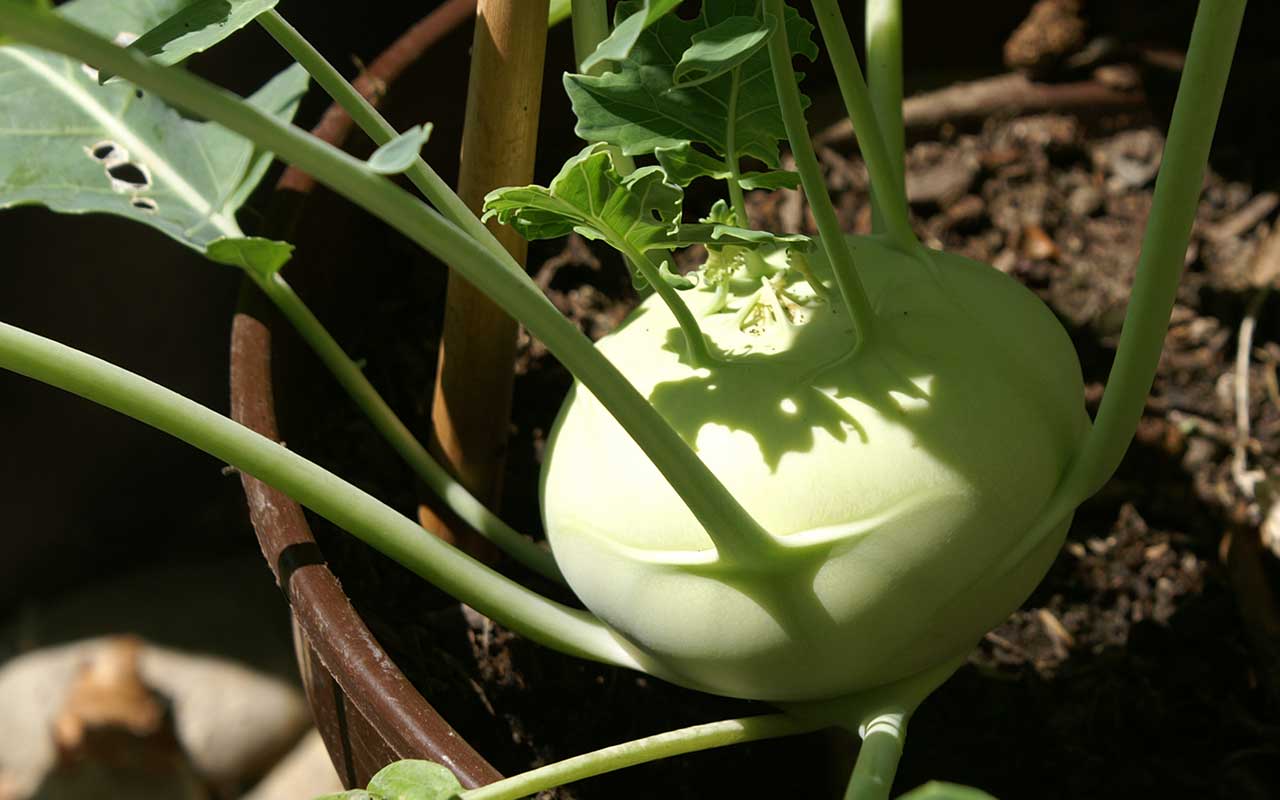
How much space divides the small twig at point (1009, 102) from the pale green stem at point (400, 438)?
53 cm

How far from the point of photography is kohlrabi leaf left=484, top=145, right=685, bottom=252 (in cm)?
46

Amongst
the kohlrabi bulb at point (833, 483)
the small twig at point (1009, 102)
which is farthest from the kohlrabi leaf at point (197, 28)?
the small twig at point (1009, 102)

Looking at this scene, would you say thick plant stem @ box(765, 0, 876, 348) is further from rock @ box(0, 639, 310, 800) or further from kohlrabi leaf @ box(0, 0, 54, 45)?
rock @ box(0, 639, 310, 800)

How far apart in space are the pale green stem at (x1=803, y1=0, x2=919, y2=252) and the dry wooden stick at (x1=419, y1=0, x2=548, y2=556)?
5.8 inches

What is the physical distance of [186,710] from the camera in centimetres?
122

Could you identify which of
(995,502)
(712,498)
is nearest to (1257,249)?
(995,502)

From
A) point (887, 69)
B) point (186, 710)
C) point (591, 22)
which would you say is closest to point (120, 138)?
point (591, 22)

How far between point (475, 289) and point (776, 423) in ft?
0.67

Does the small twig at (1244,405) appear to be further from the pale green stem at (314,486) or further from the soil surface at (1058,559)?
the pale green stem at (314,486)

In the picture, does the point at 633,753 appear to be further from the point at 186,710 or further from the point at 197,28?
the point at 186,710

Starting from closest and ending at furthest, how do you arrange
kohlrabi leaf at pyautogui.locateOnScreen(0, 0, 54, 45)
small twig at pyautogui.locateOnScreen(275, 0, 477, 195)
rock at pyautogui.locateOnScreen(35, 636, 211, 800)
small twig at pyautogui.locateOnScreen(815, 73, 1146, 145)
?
kohlrabi leaf at pyautogui.locateOnScreen(0, 0, 54, 45)
small twig at pyautogui.locateOnScreen(275, 0, 477, 195)
small twig at pyautogui.locateOnScreen(815, 73, 1146, 145)
rock at pyautogui.locateOnScreen(35, 636, 211, 800)

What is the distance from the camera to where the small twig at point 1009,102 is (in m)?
1.05

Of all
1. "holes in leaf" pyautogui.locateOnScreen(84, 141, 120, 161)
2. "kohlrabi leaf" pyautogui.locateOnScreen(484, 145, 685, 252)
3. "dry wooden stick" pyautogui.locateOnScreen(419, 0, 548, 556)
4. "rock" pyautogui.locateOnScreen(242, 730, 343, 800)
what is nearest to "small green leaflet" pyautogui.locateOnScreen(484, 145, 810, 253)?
"kohlrabi leaf" pyautogui.locateOnScreen(484, 145, 685, 252)

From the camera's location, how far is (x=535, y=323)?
1.24ft
